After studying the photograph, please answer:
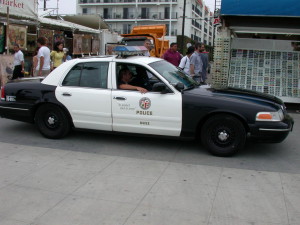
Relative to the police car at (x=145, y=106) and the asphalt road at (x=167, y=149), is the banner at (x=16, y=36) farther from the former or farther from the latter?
the police car at (x=145, y=106)

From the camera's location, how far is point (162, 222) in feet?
11.8

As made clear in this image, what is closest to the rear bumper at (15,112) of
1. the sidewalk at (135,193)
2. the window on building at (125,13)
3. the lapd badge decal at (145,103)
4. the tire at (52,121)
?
the tire at (52,121)

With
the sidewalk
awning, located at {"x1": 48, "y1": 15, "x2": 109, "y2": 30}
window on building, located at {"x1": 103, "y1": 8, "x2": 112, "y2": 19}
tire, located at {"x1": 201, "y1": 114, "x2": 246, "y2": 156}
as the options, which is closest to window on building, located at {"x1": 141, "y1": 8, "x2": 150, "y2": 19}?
window on building, located at {"x1": 103, "y1": 8, "x2": 112, "y2": 19}

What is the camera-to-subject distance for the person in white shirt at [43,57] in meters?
9.70

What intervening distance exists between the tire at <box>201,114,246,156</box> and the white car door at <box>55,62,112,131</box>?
1624 mm

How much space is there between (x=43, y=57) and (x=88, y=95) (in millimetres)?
4291

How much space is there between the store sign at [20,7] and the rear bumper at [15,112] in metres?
6.78

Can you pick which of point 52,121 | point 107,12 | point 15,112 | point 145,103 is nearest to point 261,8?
point 145,103

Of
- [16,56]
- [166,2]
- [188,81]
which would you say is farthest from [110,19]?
[188,81]

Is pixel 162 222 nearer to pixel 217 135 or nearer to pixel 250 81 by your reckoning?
pixel 217 135

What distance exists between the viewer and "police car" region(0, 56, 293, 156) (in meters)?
5.46

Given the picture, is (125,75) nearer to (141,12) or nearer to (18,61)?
(18,61)

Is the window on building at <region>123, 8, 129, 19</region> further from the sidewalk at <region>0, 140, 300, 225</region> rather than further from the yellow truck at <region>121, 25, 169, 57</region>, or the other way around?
the sidewalk at <region>0, 140, 300, 225</region>

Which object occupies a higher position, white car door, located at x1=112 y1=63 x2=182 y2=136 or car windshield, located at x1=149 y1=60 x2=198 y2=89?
car windshield, located at x1=149 y1=60 x2=198 y2=89
